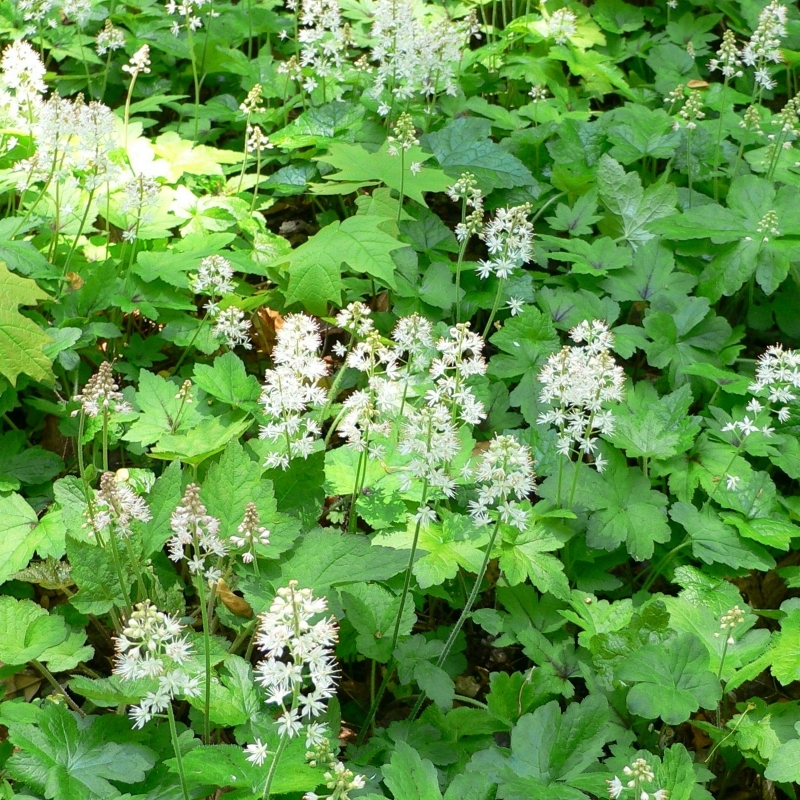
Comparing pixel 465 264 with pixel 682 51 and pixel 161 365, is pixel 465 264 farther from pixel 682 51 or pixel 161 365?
pixel 682 51

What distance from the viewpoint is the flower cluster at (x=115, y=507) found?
1959mm

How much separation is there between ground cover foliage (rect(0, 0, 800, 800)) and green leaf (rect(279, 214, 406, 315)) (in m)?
0.01

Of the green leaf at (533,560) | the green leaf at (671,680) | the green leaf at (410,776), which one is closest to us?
A: the green leaf at (410,776)

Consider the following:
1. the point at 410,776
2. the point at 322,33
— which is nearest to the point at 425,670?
the point at 410,776

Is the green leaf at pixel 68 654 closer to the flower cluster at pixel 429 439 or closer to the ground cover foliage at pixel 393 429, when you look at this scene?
the ground cover foliage at pixel 393 429

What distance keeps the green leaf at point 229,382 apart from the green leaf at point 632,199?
189 cm

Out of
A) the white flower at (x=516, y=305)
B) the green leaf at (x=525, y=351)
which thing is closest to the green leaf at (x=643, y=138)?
the white flower at (x=516, y=305)

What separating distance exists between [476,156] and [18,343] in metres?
2.19

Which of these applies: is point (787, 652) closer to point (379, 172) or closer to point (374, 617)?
point (374, 617)

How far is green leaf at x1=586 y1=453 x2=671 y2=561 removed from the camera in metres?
2.71

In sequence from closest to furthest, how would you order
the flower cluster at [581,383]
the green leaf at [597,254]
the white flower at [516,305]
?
the flower cluster at [581,383] < the white flower at [516,305] < the green leaf at [597,254]

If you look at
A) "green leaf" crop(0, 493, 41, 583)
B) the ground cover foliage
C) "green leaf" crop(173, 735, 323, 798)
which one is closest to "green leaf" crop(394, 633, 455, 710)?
the ground cover foliage

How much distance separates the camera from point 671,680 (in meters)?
2.27

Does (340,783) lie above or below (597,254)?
below
